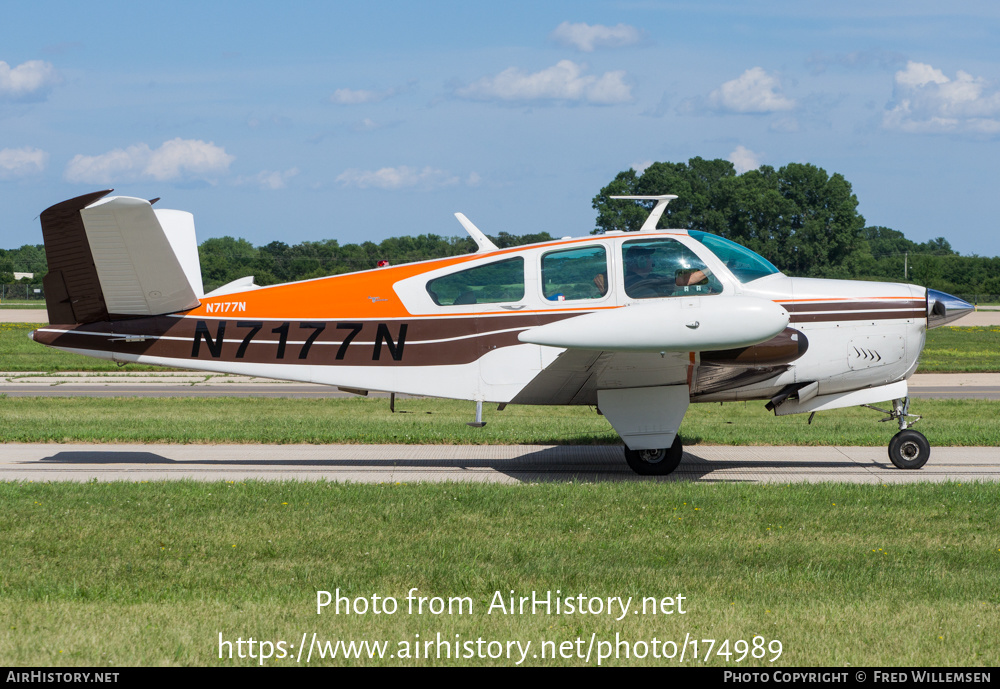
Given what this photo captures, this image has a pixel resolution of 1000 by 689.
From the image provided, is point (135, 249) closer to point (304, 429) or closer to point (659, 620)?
point (304, 429)

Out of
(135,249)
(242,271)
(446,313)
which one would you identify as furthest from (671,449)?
(242,271)

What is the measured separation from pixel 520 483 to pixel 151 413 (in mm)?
9267

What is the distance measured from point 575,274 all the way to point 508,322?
87cm

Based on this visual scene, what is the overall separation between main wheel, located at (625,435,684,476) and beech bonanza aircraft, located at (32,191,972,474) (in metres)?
0.02

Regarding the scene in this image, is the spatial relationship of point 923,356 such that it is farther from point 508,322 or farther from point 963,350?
point 508,322

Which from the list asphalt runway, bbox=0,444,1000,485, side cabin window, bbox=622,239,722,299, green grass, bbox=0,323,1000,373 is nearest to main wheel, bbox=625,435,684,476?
asphalt runway, bbox=0,444,1000,485

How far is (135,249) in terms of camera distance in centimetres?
1009

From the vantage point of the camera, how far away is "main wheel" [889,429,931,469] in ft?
33.8

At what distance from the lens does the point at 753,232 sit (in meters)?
67.9

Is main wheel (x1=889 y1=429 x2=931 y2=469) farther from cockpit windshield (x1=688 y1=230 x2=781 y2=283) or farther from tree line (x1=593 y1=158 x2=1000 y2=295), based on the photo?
tree line (x1=593 y1=158 x2=1000 y2=295)

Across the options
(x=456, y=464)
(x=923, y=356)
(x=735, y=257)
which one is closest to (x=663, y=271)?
(x=735, y=257)

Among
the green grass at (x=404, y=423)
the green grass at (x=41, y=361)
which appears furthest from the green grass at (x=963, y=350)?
the green grass at (x=41, y=361)

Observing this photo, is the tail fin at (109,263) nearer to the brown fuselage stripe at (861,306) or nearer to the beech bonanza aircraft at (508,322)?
the beech bonanza aircraft at (508,322)
